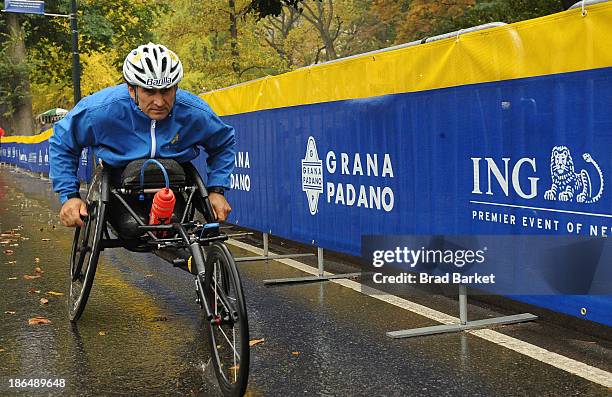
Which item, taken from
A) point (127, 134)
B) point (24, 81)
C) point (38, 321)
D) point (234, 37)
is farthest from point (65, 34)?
point (127, 134)

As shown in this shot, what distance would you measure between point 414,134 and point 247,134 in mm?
3678

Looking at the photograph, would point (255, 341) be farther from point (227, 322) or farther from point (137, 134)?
point (137, 134)

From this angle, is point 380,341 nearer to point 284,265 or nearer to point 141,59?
point 141,59

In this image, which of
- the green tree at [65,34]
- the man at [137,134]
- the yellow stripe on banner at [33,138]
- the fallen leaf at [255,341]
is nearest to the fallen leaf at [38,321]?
the man at [137,134]

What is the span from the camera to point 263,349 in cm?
564

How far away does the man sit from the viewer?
5.58 metres

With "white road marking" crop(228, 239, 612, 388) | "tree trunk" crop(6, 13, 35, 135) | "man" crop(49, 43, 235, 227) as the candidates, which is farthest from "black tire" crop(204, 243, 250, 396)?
"tree trunk" crop(6, 13, 35, 135)

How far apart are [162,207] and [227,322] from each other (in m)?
1.21

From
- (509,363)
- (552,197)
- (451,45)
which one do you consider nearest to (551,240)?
(552,197)

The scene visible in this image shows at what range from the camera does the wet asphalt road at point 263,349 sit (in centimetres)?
478

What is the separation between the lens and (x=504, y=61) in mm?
5738

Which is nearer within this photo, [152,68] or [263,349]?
[152,68]

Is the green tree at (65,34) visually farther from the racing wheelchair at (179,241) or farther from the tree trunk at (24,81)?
the racing wheelchair at (179,241)

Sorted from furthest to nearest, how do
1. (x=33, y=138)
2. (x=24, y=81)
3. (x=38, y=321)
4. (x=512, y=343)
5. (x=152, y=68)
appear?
(x=24, y=81) < (x=33, y=138) < (x=38, y=321) < (x=512, y=343) < (x=152, y=68)
